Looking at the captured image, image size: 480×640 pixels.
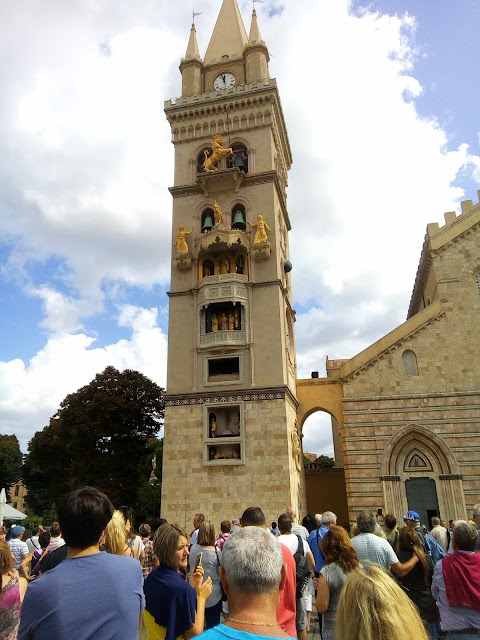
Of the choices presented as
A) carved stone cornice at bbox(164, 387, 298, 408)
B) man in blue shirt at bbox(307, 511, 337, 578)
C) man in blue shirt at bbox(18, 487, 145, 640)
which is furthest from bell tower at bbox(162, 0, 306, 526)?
man in blue shirt at bbox(18, 487, 145, 640)

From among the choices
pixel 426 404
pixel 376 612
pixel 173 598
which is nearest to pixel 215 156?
pixel 426 404

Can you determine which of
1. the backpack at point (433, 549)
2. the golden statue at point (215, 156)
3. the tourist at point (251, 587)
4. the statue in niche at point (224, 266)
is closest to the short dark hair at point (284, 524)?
the backpack at point (433, 549)

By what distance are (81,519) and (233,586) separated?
3.83 ft

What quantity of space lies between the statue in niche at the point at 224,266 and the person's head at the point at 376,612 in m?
24.8

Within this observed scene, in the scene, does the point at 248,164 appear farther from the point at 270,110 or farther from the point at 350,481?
the point at 350,481

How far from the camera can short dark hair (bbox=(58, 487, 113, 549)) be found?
3137mm

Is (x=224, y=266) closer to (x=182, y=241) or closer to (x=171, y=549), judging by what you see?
(x=182, y=241)

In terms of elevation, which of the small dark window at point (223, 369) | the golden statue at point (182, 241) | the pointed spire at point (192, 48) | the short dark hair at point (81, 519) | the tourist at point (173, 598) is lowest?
the tourist at point (173, 598)

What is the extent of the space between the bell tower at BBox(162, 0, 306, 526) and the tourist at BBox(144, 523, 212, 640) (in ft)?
61.5

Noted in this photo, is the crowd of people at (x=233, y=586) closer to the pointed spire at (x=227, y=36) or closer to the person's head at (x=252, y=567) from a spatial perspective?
the person's head at (x=252, y=567)

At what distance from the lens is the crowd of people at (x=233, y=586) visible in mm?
2342

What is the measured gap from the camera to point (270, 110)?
29.3 metres

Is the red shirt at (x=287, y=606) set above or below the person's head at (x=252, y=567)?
below

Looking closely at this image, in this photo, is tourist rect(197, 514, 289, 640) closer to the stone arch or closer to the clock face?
the stone arch
